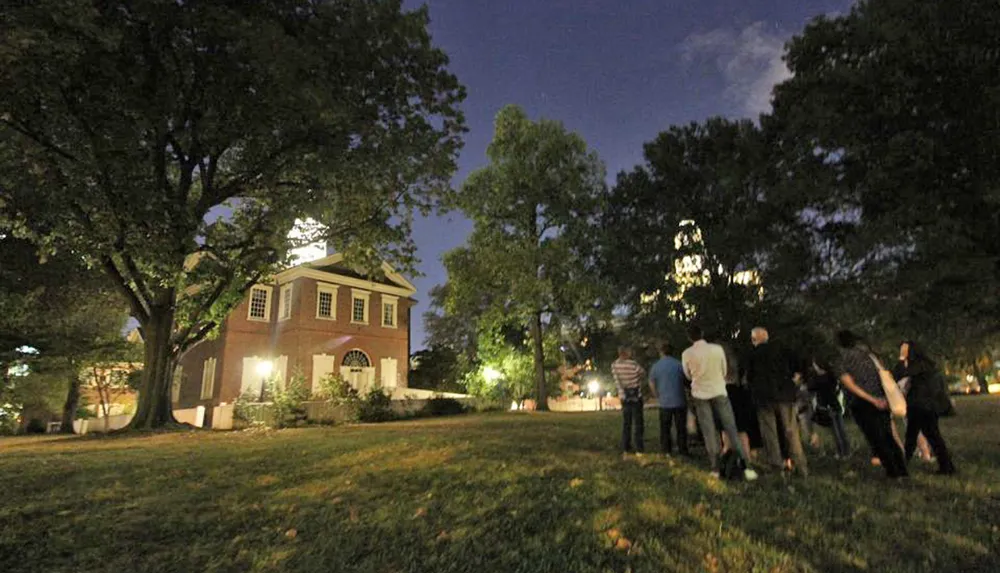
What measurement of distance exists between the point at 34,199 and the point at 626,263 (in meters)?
23.8

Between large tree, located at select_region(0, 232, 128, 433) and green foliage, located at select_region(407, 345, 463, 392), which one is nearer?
large tree, located at select_region(0, 232, 128, 433)

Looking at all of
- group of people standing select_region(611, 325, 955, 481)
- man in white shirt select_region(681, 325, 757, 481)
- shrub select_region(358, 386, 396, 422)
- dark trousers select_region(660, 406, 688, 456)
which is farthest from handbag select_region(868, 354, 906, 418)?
shrub select_region(358, 386, 396, 422)

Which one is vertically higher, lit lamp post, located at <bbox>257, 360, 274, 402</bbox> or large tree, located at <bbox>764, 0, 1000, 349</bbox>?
large tree, located at <bbox>764, 0, 1000, 349</bbox>

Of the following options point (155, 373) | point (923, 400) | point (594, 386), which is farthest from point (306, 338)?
point (923, 400)

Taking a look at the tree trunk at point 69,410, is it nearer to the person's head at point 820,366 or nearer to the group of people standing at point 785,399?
the group of people standing at point 785,399

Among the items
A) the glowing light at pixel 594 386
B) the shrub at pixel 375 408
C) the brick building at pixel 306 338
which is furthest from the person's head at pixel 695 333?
the glowing light at pixel 594 386

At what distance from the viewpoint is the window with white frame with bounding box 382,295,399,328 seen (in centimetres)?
3431

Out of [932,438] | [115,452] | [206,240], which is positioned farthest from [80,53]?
[932,438]

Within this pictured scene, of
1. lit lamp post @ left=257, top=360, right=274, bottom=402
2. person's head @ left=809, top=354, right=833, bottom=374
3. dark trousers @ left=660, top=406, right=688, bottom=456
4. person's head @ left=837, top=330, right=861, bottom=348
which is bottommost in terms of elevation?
dark trousers @ left=660, top=406, right=688, bottom=456

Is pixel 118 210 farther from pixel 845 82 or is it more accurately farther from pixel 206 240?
pixel 845 82

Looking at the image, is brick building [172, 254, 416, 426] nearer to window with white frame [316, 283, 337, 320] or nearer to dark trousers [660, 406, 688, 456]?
window with white frame [316, 283, 337, 320]

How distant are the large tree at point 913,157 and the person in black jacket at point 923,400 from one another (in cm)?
809

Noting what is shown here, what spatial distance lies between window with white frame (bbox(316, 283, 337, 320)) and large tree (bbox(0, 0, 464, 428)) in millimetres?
11283

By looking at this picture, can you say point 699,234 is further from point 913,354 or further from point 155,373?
point 155,373
